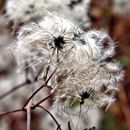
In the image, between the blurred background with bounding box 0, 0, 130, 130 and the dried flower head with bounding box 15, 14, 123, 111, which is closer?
the dried flower head with bounding box 15, 14, 123, 111

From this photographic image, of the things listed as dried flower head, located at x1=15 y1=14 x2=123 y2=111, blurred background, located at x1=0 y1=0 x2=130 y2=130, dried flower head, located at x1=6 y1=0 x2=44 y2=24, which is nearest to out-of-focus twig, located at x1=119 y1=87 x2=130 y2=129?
blurred background, located at x1=0 y1=0 x2=130 y2=130

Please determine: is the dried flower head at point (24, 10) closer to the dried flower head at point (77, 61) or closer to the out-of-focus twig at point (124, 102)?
the dried flower head at point (77, 61)

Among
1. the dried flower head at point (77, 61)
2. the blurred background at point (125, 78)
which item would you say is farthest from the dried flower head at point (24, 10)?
the blurred background at point (125, 78)

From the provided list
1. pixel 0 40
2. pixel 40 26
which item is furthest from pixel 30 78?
pixel 0 40

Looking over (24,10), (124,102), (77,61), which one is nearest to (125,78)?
(124,102)

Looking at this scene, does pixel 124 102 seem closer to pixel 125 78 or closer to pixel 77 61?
pixel 125 78

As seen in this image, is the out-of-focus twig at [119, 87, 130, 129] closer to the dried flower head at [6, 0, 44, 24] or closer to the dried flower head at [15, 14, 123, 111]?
the dried flower head at [6, 0, 44, 24]
